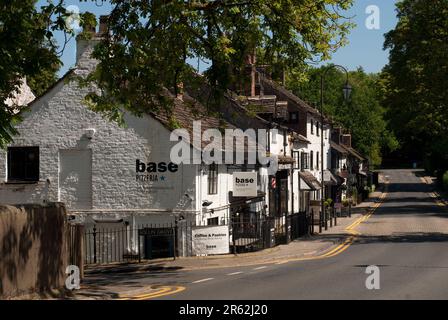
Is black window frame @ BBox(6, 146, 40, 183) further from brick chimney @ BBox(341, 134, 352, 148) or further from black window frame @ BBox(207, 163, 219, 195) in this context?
brick chimney @ BBox(341, 134, 352, 148)

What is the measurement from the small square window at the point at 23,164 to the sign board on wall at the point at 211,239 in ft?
29.9

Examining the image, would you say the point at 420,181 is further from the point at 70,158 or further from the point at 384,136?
the point at 70,158

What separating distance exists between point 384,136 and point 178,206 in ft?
249

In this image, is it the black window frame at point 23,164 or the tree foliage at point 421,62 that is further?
the tree foliage at point 421,62

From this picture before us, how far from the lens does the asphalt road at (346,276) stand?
15352 mm

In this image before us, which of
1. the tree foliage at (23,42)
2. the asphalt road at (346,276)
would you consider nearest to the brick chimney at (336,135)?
the asphalt road at (346,276)

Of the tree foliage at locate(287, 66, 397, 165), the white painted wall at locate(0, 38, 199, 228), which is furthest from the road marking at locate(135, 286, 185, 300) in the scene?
the tree foliage at locate(287, 66, 397, 165)

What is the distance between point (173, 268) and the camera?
961 inches

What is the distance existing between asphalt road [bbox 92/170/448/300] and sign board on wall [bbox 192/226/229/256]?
3.41 metres

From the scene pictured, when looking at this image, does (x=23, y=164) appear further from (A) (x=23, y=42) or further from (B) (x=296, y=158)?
(B) (x=296, y=158)

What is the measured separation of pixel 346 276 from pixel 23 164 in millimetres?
18225

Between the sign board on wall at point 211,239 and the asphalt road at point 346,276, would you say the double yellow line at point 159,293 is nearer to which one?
the asphalt road at point 346,276

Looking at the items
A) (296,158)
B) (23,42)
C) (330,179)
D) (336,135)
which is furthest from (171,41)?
(336,135)
